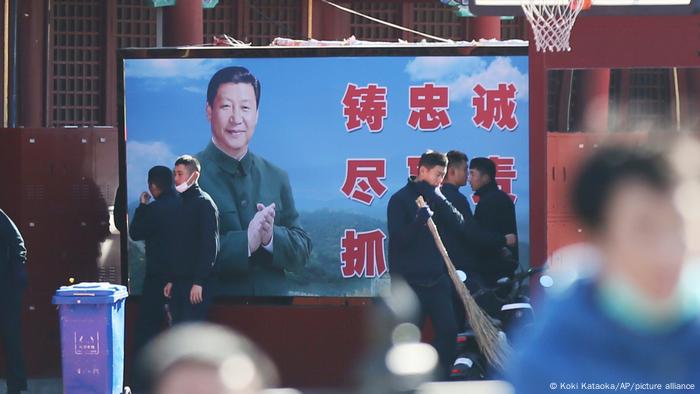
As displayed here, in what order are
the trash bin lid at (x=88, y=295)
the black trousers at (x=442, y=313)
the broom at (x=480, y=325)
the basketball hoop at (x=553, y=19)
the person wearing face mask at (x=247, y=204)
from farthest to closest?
the person wearing face mask at (x=247, y=204) → the black trousers at (x=442, y=313) → the broom at (x=480, y=325) → the trash bin lid at (x=88, y=295) → the basketball hoop at (x=553, y=19)

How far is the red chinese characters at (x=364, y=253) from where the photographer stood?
1103cm

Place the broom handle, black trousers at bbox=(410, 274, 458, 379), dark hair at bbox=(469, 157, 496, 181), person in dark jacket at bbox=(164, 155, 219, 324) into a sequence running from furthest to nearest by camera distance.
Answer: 1. person in dark jacket at bbox=(164, 155, 219, 324)
2. dark hair at bbox=(469, 157, 496, 181)
3. the broom handle
4. black trousers at bbox=(410, 274, 458, 379)

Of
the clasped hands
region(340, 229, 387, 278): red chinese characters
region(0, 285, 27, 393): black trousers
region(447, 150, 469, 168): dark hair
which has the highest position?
region(447, 150, 469, 168): dark hair

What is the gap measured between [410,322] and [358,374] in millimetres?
763

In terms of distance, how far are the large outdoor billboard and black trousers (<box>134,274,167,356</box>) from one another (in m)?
0.53

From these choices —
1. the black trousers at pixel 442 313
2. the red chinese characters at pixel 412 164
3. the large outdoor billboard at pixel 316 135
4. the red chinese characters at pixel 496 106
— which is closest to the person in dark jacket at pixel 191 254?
the large outdoor billboard at pixel 316 135

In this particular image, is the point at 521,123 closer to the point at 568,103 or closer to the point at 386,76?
the point at 386,76

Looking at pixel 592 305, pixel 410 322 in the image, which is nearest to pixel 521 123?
pixel 410 322

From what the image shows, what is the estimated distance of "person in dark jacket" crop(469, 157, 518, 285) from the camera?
10.8 metres

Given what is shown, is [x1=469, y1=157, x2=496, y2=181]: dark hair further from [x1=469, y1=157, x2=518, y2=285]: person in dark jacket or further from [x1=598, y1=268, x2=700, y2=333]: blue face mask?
[x1=598, y1=268, x2=700, y2=333]: blue face mask

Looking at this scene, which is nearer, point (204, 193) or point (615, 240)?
point (615, 240)

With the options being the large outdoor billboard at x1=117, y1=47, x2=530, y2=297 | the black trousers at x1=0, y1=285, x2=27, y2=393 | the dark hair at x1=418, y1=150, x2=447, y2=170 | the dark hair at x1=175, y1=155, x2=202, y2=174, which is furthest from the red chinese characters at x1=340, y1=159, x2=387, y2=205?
the black trousers at x1=0, y1=285, x2=27, y2=393

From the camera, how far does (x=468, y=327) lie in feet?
34.7

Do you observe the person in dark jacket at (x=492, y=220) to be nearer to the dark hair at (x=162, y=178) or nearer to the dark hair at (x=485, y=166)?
the dark hair at (x=485, y=166)
